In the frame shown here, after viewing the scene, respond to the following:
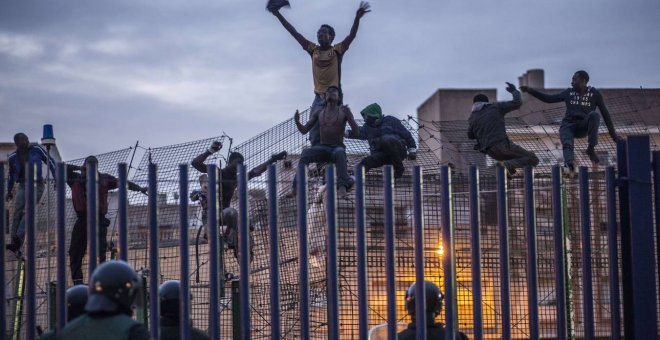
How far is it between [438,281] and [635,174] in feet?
18.8

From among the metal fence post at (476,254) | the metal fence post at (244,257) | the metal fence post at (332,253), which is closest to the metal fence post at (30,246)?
the metal fence post at (244,257)

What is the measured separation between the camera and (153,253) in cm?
718

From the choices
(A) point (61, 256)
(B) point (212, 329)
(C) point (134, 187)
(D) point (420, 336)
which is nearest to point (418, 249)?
(D) point (420, 336)

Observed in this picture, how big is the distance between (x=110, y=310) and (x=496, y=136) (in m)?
8.44

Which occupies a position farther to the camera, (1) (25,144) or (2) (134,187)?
(1) (25,144)

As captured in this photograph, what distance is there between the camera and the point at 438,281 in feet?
43.4

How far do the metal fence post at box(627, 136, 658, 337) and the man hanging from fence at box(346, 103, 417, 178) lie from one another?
581 centimetres

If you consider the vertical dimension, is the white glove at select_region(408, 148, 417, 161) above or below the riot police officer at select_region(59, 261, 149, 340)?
above

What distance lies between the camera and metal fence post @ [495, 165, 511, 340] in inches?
297

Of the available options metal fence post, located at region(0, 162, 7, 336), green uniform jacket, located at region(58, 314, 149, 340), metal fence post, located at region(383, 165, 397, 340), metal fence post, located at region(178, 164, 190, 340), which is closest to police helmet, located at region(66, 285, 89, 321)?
metal fence post, located at region(0, 162, 7, 336)

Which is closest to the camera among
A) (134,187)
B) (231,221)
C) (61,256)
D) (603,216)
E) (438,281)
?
(61,256)

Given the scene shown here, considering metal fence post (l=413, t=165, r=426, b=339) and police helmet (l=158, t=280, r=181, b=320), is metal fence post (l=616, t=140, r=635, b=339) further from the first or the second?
police helmet (l=158, t=280, r=181, b=320)

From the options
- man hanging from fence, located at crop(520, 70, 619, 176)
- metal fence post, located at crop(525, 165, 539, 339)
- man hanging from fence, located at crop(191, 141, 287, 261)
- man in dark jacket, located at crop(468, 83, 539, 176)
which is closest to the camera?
metal fence post, located at crop(525, 165, 539, 339)

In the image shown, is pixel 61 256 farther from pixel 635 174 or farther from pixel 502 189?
pixel 635 174
